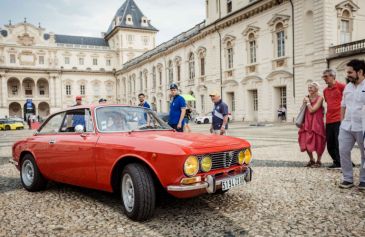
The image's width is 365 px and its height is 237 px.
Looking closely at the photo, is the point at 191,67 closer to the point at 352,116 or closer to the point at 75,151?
the point at 352,116

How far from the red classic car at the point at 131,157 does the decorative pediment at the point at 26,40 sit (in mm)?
64891

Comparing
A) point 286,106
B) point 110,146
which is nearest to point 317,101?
point 110,146

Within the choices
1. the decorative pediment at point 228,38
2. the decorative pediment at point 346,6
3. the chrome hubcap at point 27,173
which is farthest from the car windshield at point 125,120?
the decorative pediment at point 228,38

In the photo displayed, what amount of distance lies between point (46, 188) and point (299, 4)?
2118 cm

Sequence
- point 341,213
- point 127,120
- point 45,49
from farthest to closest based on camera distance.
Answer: point 45,49 < point 127,120 < point 341,213

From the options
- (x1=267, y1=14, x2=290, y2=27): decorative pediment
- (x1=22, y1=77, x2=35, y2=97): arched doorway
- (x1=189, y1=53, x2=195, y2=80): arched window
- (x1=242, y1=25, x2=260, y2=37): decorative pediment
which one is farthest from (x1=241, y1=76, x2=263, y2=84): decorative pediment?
(x1=22, y1=77, x2=35, y2=97): arched doorway

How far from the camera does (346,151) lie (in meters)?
5.10

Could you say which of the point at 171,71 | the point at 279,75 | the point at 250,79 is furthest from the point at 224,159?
the point at 171,71

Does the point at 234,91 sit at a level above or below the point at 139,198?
above

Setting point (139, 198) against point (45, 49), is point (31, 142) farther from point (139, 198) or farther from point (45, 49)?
point (45, 49)

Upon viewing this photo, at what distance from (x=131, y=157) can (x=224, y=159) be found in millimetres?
1165

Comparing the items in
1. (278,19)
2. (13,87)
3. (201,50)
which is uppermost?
(278,19)

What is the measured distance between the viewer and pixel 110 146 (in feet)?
13.5

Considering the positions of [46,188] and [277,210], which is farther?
[46,188]
